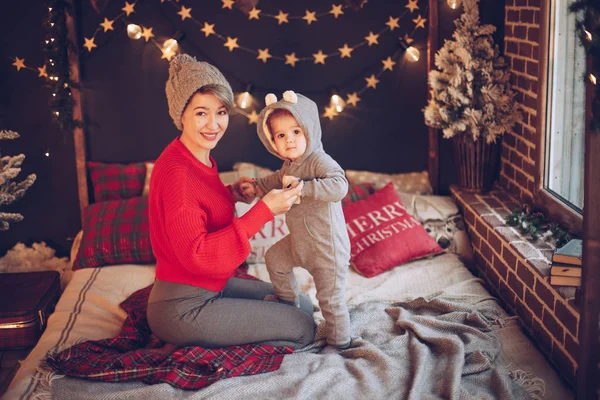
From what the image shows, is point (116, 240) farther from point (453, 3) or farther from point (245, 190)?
point (453, 3)

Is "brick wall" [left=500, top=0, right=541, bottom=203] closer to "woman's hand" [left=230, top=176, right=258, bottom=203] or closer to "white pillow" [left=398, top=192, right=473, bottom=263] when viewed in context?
"white pillow" [left=398, top=192, right=473, bottom=263]

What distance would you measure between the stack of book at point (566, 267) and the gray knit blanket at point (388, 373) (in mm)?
328

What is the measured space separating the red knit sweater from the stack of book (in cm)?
105

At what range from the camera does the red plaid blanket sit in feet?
8.04

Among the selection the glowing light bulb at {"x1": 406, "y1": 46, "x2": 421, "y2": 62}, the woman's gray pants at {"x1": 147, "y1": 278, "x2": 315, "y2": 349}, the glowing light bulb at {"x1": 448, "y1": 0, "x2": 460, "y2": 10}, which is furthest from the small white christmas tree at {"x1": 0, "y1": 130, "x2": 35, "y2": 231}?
the glowing light bulb at {"x1": 448, "y1": 0, "x2": 460, "y2": 10}

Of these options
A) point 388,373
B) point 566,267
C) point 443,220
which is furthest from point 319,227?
point 443,220

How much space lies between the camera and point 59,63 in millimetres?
3846

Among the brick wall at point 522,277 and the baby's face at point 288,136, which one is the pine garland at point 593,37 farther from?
the baby's face at point 288,136

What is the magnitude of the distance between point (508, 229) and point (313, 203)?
1150 mm

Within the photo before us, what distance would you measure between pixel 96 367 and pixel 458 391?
1.25 meters

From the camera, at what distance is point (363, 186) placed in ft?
13.2

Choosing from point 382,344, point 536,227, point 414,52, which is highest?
point 414,52

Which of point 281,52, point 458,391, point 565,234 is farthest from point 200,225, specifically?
point 281,52

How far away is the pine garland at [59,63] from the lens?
3791 mm
